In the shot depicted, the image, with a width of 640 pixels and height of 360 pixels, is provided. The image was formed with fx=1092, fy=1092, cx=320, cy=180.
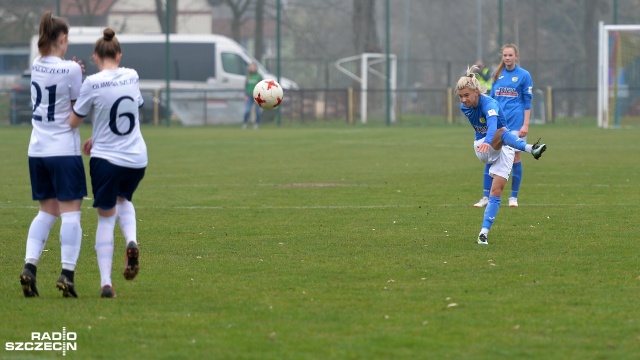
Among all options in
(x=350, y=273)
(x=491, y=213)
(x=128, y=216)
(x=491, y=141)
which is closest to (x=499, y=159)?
(x=491, y=141)

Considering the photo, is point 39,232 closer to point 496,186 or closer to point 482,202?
point 496,186

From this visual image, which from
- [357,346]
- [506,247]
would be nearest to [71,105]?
[357,346]

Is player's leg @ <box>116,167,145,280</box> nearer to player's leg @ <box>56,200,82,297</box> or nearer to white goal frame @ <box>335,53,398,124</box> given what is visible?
player's leg @ <box>56,200,82,297</box>

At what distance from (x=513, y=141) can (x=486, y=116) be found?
350 millimetres

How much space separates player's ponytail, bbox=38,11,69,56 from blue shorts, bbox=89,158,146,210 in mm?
836

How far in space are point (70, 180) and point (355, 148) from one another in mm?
18563

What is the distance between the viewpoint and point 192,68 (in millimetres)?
40469

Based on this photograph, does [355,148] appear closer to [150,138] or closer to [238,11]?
[150,138]

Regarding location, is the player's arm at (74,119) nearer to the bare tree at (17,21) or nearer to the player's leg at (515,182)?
the player's leg at (515,182)

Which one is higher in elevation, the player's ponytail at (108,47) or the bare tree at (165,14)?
the bare tree at (165,14)

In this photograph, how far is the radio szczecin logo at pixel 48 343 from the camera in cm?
596

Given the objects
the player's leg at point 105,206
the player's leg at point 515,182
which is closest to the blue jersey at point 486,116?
the player's leg at point 515,182

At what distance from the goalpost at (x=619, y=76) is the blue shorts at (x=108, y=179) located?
94.7ft

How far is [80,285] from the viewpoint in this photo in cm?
802
